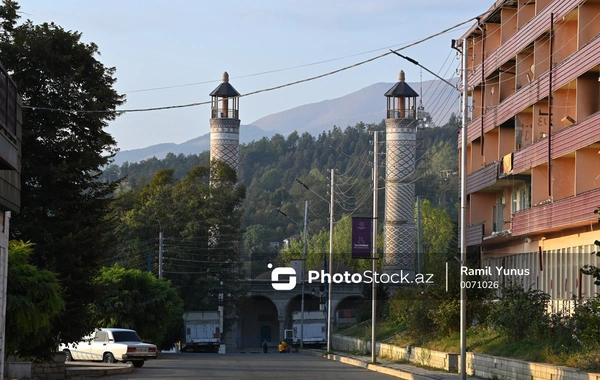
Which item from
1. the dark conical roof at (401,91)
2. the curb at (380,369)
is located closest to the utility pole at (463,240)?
the curb at (380,369)

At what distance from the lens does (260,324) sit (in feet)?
357

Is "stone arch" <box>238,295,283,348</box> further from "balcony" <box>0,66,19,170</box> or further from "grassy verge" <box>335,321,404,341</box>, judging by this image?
"balcony" <box>0,66,19,170</box>

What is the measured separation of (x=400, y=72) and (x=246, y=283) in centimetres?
2488

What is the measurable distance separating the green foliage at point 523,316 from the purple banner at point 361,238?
13637 mm

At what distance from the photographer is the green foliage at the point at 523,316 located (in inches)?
1192

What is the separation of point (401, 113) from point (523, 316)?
7256cm

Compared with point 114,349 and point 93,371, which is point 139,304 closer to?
point 114,349

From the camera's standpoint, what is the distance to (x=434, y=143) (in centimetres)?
18900

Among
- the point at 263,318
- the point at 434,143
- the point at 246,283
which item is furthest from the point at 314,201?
the point at 246,283

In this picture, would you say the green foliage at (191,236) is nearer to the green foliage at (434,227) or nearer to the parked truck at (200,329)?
the parked truck at (200,329)

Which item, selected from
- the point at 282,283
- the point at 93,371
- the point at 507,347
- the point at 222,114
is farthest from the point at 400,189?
A: the point at 507,347

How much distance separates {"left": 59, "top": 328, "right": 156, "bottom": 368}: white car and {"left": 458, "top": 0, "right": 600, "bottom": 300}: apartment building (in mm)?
14737

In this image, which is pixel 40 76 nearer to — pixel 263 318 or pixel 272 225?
pixel 263 318

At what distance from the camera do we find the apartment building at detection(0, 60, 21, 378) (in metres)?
21.7
